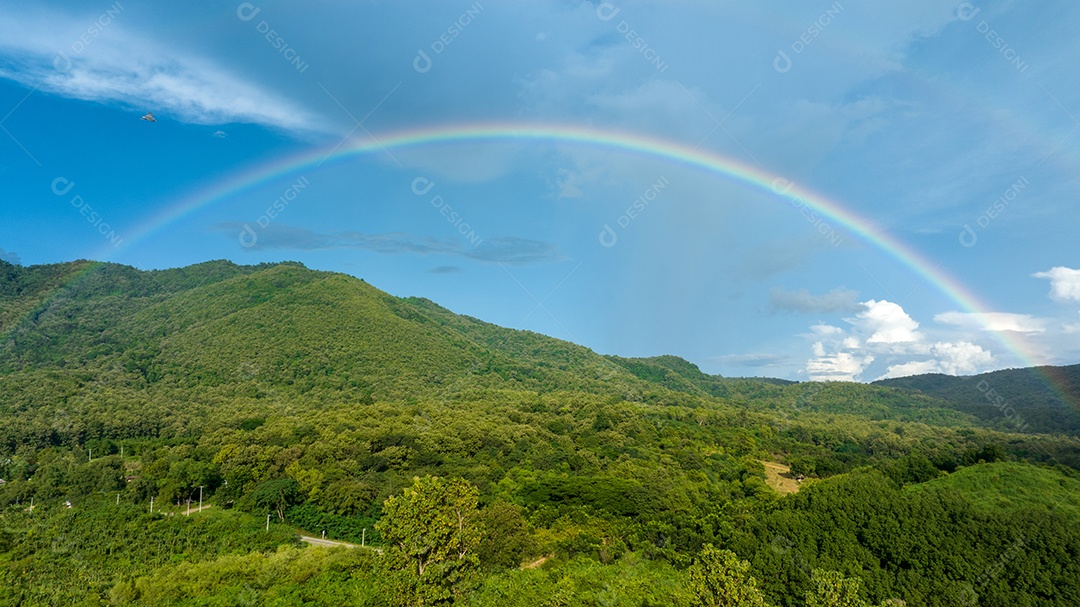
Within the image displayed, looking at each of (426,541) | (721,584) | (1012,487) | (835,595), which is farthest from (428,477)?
(1012,487)

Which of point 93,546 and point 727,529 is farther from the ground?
point 93,546

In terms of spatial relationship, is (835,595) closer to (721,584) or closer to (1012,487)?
(721,584)

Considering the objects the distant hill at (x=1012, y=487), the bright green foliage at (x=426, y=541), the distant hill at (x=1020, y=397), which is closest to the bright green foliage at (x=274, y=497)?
the bright green foliage at (x=426, y=541)

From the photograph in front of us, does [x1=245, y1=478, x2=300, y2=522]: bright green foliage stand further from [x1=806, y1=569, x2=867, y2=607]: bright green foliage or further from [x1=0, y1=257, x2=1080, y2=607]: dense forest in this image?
[x1=806, y1=569, x2=867, y2=607]: bright green foliage

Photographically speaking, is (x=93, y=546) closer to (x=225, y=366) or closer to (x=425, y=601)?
(x=425, y=601)

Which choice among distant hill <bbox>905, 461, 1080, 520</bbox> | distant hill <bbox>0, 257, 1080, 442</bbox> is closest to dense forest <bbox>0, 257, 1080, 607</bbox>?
distant hill <bbox>905, 461, 1080, 520</bbox>

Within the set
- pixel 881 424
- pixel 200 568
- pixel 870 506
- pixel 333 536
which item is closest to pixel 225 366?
pixel 333 536
